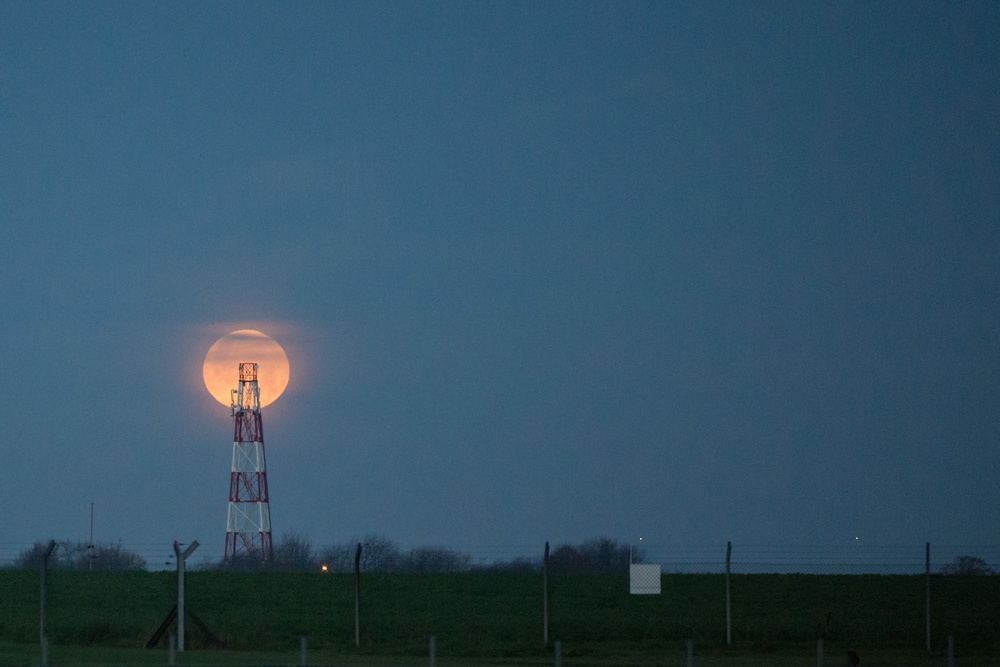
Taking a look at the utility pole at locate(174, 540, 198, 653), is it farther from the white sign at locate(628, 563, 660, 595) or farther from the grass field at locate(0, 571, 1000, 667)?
the white sign at locate(628, 563, 660, 595)

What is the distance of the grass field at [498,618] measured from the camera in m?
28.8

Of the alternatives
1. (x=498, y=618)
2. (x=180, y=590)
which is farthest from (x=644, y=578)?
(x=180, y=590)

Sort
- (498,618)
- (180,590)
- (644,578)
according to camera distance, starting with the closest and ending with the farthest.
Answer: (180,590)
(644,578)
(498,618)

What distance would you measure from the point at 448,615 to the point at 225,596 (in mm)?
8401

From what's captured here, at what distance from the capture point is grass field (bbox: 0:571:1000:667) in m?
Result: 28.8

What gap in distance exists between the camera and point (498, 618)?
3850cm

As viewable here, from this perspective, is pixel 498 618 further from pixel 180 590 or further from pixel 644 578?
pixel 180 590

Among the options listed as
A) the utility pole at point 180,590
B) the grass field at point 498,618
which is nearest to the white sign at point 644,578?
the grass field at point 498,618

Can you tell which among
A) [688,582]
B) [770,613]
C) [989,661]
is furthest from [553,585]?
[989,661]

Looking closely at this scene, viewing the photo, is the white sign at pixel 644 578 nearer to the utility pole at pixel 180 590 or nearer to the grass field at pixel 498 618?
the grass field at pixel 498 618

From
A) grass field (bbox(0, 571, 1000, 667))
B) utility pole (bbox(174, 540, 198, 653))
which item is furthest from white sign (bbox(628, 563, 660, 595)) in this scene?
utility pole (bbox(174, 540, 198, 653))

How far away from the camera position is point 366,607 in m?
41.9

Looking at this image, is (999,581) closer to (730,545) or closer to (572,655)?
(730,545)

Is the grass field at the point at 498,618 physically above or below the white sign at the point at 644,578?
below
